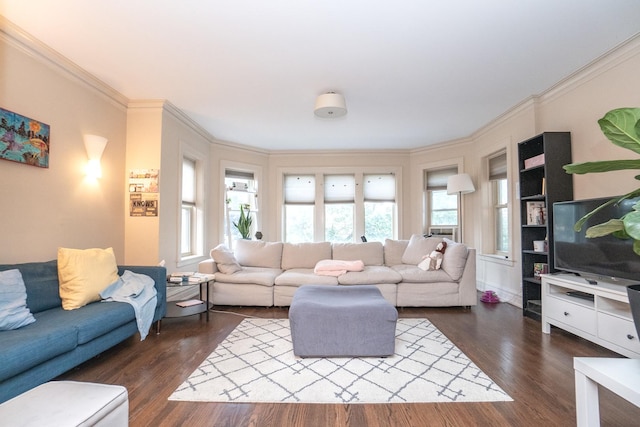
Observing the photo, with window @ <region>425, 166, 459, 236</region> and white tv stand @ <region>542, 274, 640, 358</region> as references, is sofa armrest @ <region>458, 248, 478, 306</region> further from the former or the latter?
window @ <region>425, 166, 459, 236</region>

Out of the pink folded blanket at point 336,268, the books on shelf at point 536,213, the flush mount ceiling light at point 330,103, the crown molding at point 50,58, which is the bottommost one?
the pink folded blanket at point 336,268

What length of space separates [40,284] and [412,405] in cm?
273

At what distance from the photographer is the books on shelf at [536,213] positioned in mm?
3362

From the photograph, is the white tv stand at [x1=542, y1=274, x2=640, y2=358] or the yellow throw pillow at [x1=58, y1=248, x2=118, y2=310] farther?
the yellow throw pillow at [x1=58, y1=248, x2=118, y2=310]

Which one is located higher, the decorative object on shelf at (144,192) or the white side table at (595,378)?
the decorative object on shelf at (144,192)

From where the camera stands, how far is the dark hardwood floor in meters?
1.66

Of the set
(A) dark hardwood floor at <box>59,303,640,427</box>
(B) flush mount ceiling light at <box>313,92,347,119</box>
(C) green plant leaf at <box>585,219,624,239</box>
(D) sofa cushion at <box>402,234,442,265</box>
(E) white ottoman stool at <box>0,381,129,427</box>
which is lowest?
(A) dark hardwood floor at <box>59,303,640,427</box>

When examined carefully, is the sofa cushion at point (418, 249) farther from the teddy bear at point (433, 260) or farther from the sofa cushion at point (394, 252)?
the teddy bear at point (433, 260)

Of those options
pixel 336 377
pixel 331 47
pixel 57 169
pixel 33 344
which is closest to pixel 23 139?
pixel 57 169

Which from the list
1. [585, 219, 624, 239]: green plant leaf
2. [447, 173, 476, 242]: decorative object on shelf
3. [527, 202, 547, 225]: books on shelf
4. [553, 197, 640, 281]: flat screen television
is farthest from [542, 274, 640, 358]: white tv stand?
[447, 173, 476, 242]: decorative object on shelf

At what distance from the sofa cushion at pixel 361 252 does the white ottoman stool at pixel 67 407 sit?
351 cm

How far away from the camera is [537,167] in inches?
132

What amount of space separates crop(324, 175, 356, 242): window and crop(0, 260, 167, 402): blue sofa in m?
3.84

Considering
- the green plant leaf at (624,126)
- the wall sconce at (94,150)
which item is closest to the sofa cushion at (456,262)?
the green plant leaf at (624,126)
